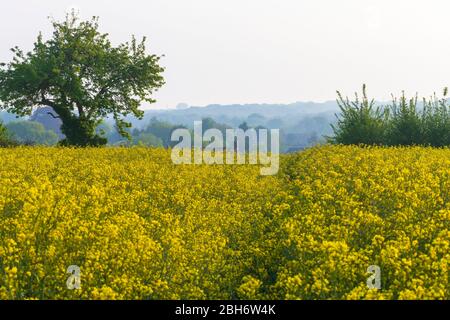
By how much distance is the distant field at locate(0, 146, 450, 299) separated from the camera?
775 centimetres

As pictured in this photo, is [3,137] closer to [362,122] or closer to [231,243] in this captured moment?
[362,122]

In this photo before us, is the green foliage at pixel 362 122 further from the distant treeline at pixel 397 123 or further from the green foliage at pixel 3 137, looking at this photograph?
the green foliage at pixel 3 137

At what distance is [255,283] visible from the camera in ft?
25.8

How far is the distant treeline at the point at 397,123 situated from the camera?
30.7 metres

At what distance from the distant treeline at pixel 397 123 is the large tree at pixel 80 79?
60.0ft

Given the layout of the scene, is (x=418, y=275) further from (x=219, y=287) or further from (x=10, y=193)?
(x=10, y=193)

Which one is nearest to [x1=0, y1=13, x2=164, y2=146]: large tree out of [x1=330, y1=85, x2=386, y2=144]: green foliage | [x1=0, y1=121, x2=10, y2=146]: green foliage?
[x1=0, y1=121, x2=10, y2=146]: green foliage

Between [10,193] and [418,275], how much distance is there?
7.91 m

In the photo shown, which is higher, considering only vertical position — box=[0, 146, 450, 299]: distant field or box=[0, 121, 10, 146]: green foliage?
box=[0, 121, 10, 146]: green foliage

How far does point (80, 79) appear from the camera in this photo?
4388cm

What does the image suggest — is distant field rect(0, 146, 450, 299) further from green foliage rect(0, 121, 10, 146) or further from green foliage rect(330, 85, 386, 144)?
green foliage rect(0, 121, 10, 146)

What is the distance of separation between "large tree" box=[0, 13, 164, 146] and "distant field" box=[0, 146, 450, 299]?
29.2 m

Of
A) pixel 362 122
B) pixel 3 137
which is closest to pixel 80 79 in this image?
pixel 3 137

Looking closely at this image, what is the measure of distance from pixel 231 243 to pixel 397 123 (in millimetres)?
22065
